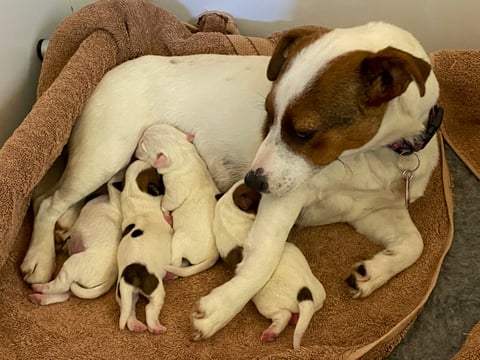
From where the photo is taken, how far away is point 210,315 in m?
2.00

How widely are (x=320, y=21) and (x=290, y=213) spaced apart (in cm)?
115

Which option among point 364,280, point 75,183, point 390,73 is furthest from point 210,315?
point 390,73

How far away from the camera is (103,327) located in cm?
206

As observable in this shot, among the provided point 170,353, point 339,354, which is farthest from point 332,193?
point 170,353

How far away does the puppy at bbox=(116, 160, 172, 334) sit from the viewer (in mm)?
2008

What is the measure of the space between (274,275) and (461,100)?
47.0 inches

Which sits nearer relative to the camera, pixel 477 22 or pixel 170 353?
pixel 170 353

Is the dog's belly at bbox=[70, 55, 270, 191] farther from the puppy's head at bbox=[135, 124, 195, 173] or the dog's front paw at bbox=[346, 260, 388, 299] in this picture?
the dog's front paw at bbox=[346, 260, 388, 299]

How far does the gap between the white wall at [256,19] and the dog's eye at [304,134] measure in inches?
44.9

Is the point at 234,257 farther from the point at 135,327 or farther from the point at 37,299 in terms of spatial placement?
the point at 37,299

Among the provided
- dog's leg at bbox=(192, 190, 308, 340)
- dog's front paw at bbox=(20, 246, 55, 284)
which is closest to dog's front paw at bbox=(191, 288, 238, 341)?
dog's leg at bbox=(192, 190, 308, 340)

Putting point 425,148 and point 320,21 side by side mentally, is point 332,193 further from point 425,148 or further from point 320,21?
point 320,21

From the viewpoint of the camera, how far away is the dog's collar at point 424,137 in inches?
81.4

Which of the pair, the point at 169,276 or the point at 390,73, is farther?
the point at 169,276
